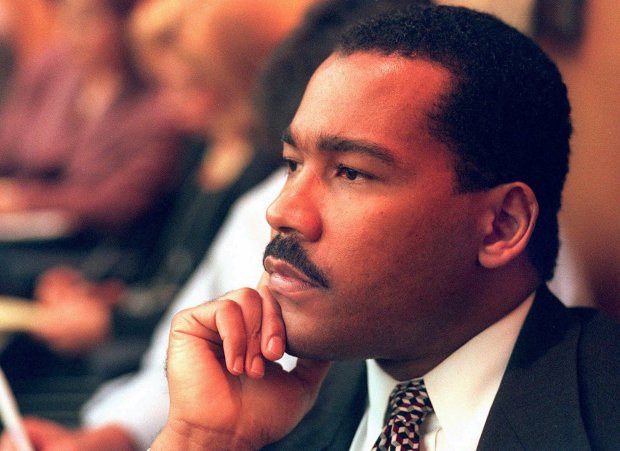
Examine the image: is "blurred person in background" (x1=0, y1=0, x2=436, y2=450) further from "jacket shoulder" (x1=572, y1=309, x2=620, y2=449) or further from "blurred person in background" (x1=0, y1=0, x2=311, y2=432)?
"jacket shoulder" (x1=572, y1=309, x2=620, y2=449)

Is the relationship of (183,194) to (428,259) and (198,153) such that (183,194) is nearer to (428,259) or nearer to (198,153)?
(198,153)

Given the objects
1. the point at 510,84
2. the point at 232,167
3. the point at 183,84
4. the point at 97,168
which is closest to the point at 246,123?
the point at 232,167

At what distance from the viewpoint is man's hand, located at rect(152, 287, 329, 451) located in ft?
2.32

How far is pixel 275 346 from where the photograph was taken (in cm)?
67

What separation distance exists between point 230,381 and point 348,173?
0.70ft

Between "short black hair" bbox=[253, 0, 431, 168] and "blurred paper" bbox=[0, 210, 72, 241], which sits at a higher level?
"short black hair" bbox=[253, 0, 431, 168]

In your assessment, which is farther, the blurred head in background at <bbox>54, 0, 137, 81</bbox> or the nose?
the blurred head in background at <bbox>54, 0, 137, 81</bbox>

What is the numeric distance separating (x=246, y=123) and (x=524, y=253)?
95cm

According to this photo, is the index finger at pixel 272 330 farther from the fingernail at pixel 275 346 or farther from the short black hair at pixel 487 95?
the short black hair at pixel 487 95

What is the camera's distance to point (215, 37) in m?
1.49

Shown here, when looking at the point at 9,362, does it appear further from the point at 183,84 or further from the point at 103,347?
the point at 183,84

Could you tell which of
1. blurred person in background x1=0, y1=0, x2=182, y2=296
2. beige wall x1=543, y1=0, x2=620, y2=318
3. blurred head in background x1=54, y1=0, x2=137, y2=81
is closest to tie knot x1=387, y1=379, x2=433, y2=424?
beige wall x1=543, y1=0, x2=620, y2=318

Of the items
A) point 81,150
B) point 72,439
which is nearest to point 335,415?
point 72,439

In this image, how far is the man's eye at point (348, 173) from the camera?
646 mm
